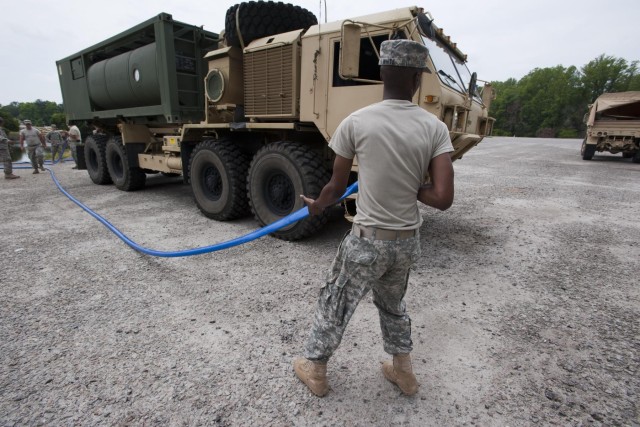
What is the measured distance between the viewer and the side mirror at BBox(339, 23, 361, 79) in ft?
10.2

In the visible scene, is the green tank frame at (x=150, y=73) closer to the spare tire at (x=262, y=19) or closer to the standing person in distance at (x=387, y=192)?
the spare tire at (x=262, y=19)

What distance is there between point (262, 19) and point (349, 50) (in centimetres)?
228

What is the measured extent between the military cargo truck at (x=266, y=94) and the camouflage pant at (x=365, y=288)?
6.78ft

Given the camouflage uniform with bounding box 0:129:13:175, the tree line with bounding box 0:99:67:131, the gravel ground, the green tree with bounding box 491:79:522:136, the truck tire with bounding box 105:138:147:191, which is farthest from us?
the tree line with bounding box 0:99:67:131

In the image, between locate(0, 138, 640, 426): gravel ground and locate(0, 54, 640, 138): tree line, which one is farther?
locate(0, 54, 640, 138): tree line

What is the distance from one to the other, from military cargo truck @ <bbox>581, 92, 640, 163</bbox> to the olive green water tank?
54.7 ft

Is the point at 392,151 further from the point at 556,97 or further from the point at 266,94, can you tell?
the point at 556,97

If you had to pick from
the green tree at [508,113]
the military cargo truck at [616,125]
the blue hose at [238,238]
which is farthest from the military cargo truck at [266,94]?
the green tree at [508,113]

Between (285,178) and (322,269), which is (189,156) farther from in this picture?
(322,269)

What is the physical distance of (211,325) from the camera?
2.77 m

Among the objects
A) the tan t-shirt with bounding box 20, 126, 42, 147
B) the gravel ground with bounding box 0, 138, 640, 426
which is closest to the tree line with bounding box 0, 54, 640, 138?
the tan t-shirt with bounding box 20, 126, 42, 147

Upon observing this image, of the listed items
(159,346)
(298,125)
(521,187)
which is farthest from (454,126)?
(521,187)

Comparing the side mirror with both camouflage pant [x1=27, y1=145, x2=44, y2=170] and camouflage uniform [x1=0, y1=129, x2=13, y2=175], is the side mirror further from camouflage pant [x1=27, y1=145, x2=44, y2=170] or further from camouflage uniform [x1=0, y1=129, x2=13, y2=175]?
camouflage pant [x1=27, y1=145, x2=44, y2=170]

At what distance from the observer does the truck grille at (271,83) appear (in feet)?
14.2
